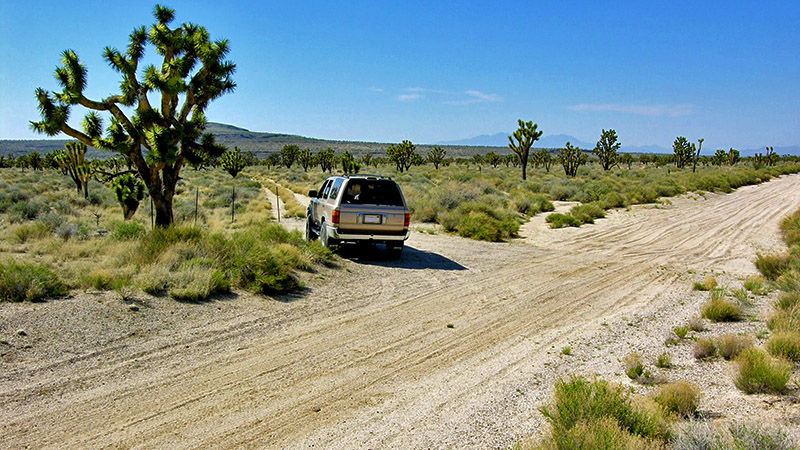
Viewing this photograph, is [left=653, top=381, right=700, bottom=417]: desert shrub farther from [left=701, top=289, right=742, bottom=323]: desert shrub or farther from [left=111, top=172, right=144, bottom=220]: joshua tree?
[left=111, top=172, right=144, bottom=220]: joshua tree

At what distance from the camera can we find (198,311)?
752cm

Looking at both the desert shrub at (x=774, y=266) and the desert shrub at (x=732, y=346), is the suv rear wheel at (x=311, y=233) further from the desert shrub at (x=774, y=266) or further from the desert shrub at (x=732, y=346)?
the desert shrub at (x=774, y=266)

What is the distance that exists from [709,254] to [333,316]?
11.6 metres

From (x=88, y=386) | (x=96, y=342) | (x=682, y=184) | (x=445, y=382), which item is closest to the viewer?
(x=88, y=386)

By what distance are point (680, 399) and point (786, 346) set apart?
2016mm

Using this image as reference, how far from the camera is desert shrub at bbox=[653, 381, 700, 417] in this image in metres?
4.48

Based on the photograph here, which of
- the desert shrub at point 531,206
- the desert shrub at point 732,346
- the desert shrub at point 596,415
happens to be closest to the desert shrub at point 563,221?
the desert shrub at point 531,206

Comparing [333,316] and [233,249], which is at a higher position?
[233,249]

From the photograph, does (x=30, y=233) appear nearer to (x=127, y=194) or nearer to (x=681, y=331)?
(x=127, y=194)

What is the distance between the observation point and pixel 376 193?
1233 cm

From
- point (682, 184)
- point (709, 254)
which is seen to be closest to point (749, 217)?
point (709, 254)

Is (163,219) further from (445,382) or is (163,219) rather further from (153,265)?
(445,382)

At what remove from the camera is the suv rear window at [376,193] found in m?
12.1

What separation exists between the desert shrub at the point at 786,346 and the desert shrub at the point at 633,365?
1.34 meters
